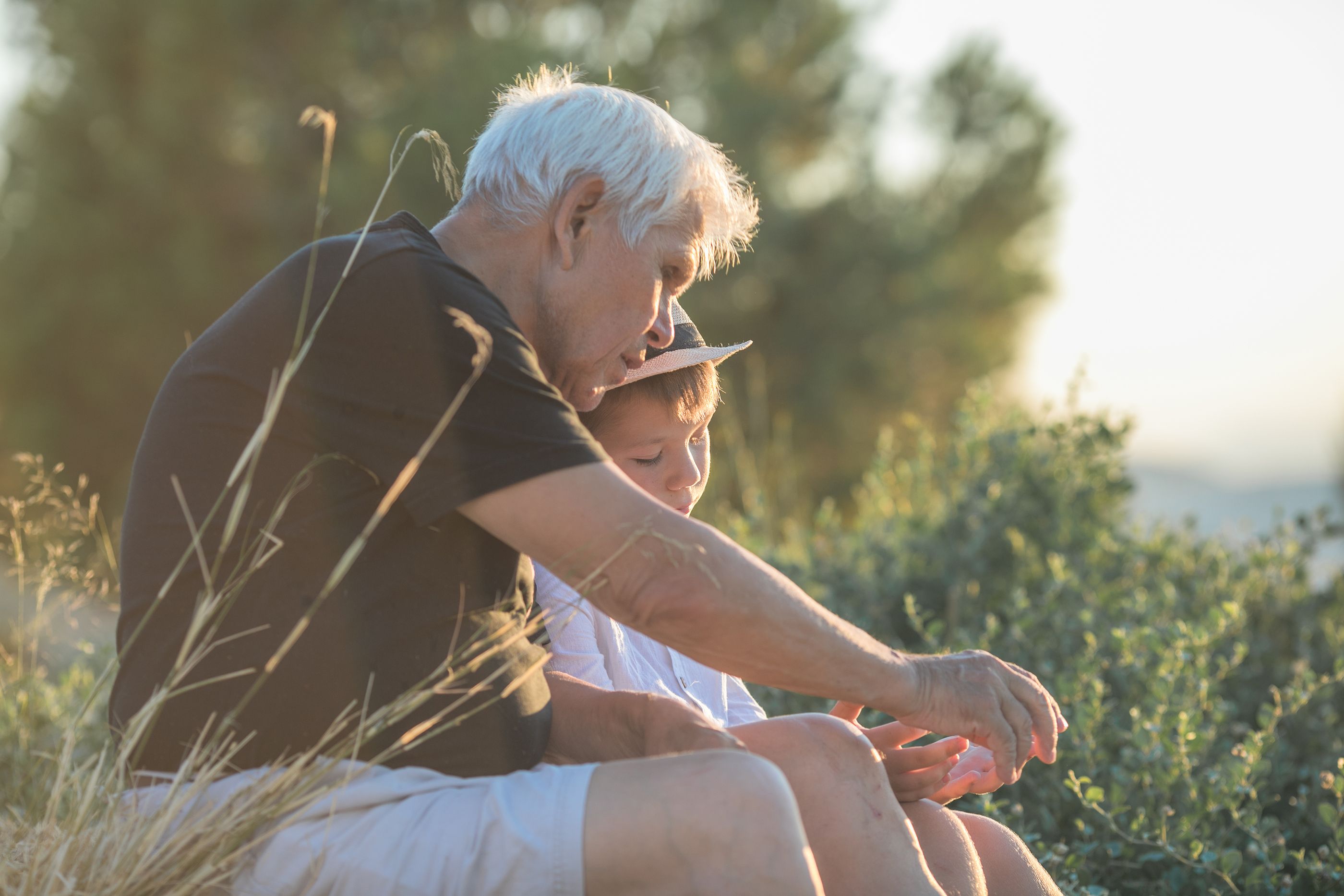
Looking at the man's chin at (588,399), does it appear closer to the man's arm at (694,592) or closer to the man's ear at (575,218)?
the man's ear at (575,218)

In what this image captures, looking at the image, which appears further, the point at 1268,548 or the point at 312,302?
the point at 1268,548

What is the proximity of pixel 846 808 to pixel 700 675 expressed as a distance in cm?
66

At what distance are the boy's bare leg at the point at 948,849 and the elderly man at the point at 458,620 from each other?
21 cm

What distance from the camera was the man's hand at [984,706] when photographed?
1841mm

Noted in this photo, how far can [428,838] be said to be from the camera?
5.15 ft

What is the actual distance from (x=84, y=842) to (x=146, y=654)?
280 millimetres

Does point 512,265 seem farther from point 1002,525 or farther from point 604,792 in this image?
point 1002,525

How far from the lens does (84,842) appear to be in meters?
1.72

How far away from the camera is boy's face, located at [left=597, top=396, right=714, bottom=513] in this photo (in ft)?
8.64

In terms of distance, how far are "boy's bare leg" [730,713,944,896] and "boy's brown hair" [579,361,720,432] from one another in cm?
84

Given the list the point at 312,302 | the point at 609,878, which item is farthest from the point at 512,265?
the point at 609,878

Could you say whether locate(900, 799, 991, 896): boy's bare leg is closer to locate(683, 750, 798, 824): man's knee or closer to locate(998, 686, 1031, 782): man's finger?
locate(998, 686, 1031, 782): man's finger

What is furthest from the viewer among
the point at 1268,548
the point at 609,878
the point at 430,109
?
the point at 430,109

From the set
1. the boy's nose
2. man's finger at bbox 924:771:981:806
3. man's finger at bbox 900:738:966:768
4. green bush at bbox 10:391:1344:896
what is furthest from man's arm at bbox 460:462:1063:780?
green bush at bbox 10:391:1344:896
